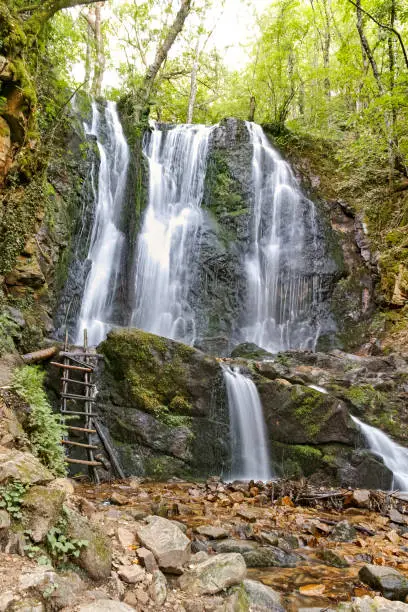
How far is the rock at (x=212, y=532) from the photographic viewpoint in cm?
432

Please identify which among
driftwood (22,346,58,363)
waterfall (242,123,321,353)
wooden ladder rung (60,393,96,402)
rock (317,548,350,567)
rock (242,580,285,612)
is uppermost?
waterfall (242,123,321,353)

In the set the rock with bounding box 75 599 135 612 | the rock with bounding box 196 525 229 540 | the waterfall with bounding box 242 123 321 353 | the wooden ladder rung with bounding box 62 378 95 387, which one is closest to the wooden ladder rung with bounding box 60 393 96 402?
the wooden ladder rung with bounding box 62 378 95 387

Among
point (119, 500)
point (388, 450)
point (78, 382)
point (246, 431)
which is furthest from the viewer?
point (388, 450)

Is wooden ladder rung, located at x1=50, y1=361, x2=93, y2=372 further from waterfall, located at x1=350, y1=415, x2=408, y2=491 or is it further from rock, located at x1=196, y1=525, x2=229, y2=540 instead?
waterfall, located at x1=350, y1=415, x2=408, y2=491

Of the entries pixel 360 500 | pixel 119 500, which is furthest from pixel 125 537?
pixel 360 500

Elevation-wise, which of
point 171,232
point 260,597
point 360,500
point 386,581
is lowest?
point 360,500

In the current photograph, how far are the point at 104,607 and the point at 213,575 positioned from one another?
103 cm

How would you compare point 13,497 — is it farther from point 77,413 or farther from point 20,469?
point 77,413

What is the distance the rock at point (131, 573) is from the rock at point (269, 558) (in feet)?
4.65

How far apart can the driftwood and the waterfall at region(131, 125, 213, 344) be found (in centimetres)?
575

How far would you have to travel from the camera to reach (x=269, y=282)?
15.8 metres

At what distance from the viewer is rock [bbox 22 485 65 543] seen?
2.51 metres

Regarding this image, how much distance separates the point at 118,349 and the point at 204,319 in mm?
6618

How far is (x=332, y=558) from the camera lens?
A: 13.6ft
